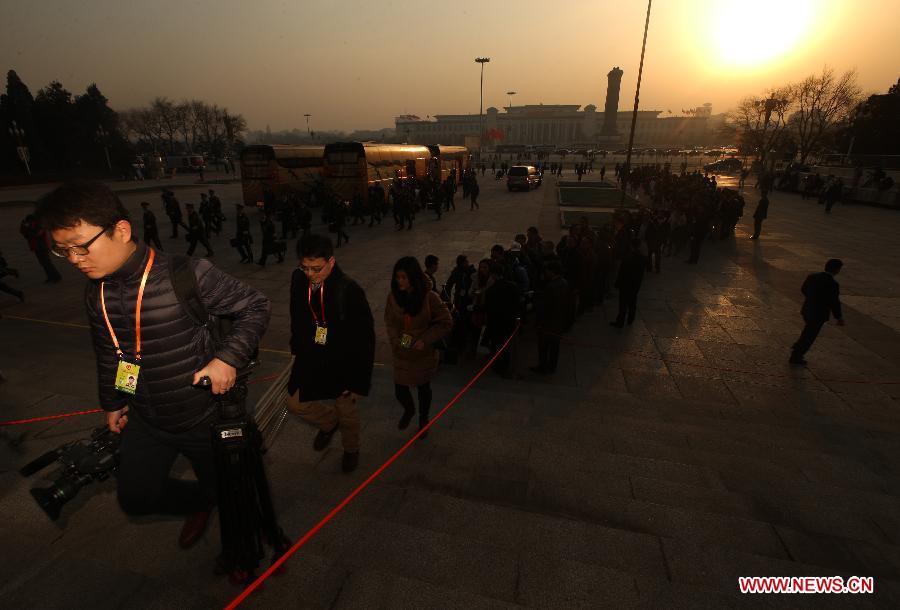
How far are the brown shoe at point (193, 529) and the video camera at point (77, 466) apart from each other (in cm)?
51

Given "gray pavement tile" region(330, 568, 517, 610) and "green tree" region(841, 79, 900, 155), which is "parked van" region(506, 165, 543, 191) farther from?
"gray pavement tile" region(330, 568, 517, 610)

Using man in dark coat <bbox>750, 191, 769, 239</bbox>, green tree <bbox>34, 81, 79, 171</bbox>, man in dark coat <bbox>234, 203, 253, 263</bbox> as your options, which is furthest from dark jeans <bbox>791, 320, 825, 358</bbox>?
green tree <bbox>34, 81, 79, 171</bbox>

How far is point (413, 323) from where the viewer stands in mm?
3582

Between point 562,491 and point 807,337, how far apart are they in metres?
5.45

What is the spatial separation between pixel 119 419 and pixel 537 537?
2377 mm

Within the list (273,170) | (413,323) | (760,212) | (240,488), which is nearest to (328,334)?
(413,323)

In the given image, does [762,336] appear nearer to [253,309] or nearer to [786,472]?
[786,472]

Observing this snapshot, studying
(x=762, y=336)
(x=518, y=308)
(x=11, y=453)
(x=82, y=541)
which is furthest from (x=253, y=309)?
(x=762, y=336)

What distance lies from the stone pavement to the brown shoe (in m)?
0.05

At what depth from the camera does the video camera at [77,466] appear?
2.04m

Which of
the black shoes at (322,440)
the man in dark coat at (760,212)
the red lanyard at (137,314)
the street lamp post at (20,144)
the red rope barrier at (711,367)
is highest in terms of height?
the street lamp post at (20,144)

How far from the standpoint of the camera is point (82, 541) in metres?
2.46

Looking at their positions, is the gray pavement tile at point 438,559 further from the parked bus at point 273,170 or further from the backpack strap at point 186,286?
the parked bus at point 273,170

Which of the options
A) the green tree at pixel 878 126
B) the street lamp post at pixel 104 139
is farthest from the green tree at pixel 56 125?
the green tree at pixel 878 126
